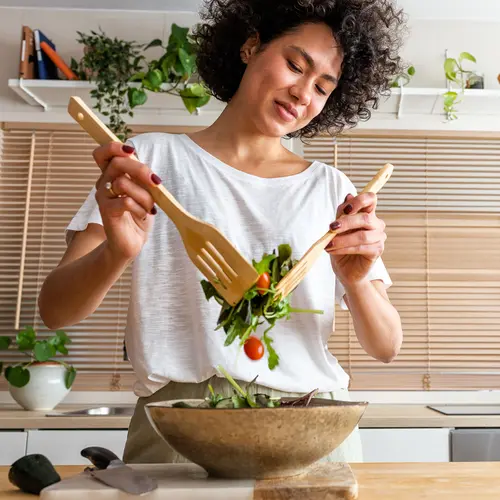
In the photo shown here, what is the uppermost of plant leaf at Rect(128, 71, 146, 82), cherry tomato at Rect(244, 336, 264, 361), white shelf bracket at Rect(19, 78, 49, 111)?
plant leaf at Rect(128, 71, 146, 82)

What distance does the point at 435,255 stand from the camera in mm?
3275

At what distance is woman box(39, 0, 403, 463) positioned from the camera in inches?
41.0

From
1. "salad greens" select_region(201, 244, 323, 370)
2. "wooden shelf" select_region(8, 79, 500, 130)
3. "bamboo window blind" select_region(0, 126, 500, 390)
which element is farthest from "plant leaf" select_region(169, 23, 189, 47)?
"salad greens" select_region(201, 244, 323, 370)

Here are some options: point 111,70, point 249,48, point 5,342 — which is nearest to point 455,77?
point 111,70

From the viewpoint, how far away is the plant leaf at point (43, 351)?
9.27 feet

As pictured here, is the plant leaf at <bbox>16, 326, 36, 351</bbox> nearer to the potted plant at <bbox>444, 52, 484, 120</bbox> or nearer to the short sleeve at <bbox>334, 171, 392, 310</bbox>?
the short sleeve at <bbox>334, 171, 392, 310</bbox>

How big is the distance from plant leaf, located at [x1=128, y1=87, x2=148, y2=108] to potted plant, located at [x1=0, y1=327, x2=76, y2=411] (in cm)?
108

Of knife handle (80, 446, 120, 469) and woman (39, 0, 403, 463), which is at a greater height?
woman (39, 0, 403, 463)

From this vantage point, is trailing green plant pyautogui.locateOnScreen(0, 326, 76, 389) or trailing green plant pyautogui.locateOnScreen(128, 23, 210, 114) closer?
trailing green plant pyautogui.locateOnScreen(0, 326, 76, 389)

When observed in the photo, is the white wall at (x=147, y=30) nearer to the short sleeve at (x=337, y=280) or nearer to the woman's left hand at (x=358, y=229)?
the short sleeve at (x=337, y=280)

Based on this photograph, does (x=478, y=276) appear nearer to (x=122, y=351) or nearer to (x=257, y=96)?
(x=122, y=351)

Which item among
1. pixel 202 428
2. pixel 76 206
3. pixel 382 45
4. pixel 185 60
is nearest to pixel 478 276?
pixel 185 60

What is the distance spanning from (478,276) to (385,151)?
0.75 meters

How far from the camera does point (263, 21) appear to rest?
1298mm
